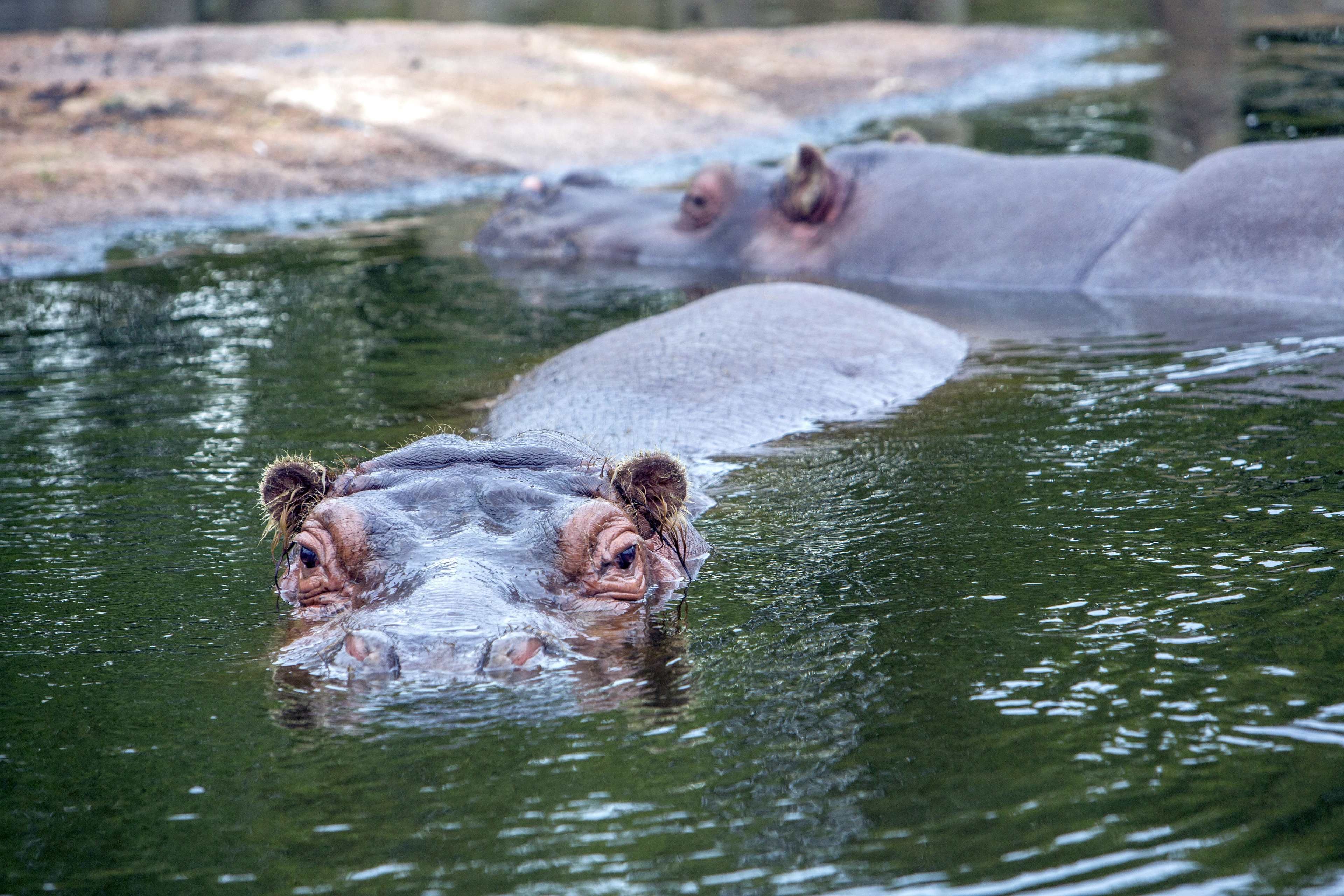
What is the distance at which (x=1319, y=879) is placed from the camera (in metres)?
3.04

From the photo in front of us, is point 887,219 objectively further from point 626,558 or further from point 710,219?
point 626,558

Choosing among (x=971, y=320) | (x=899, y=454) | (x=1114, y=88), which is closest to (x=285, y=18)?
(x=1114, y=88)

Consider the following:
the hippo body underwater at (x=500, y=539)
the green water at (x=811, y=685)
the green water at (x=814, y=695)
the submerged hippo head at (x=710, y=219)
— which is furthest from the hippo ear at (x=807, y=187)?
the hippo body underwater at (x=500, y=539)

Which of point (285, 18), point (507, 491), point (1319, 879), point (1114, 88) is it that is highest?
point (285, 18)

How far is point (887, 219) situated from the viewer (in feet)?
37.3

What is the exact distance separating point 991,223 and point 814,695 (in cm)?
730

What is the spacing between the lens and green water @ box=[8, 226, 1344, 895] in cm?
331

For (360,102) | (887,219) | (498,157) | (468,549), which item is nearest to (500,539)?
(468,549)

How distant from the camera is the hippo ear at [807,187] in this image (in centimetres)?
1135

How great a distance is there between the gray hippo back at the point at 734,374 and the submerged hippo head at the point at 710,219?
315 cm

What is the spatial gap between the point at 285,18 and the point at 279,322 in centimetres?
2203

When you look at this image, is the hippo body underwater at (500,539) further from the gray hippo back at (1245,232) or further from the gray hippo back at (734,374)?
the gray hippo back at (1245,232)

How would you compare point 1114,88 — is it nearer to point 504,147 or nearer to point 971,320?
point 504,147

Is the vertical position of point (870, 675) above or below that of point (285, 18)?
below
